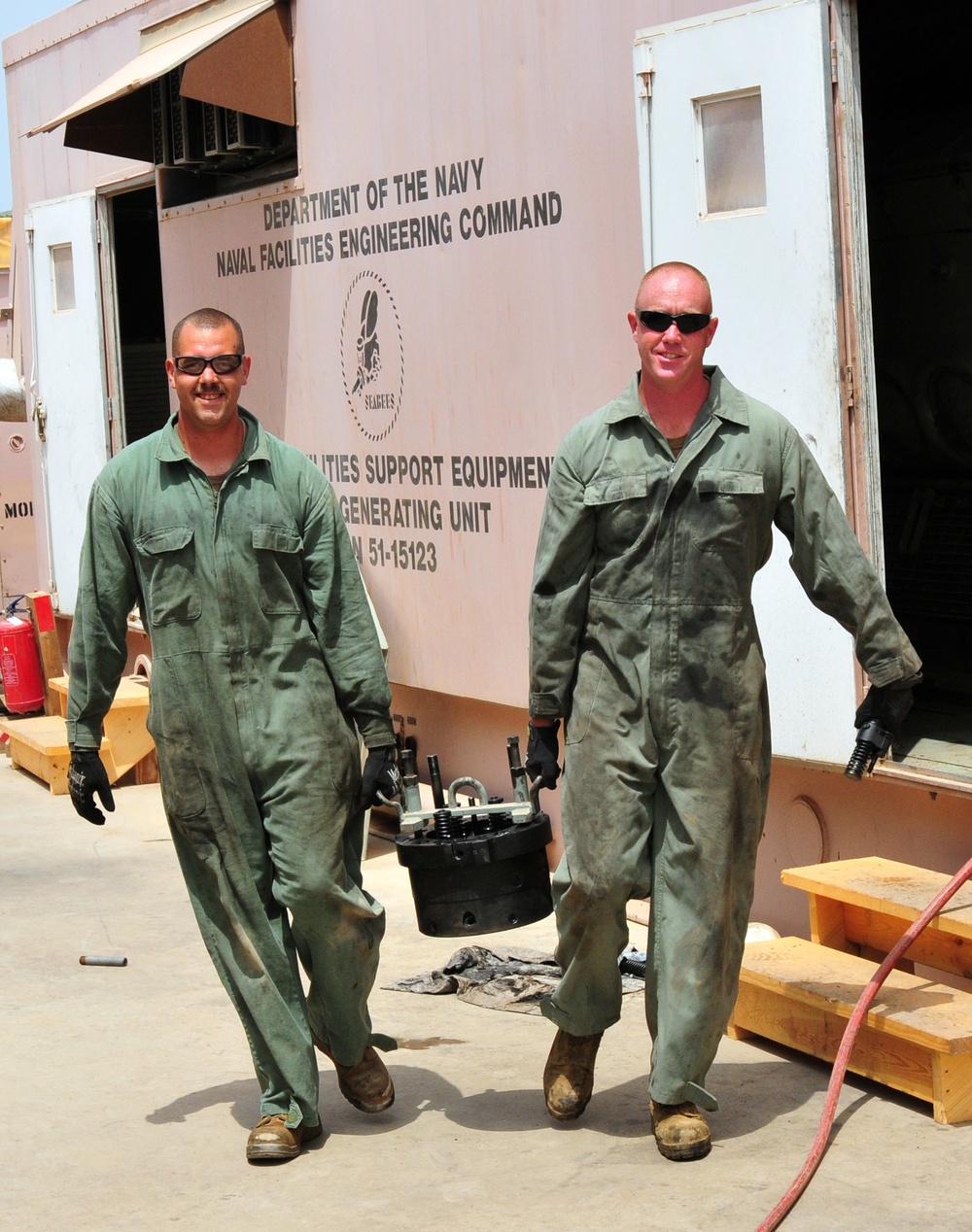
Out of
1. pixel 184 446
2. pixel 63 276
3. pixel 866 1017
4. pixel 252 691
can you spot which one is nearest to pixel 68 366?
pixel 63 276

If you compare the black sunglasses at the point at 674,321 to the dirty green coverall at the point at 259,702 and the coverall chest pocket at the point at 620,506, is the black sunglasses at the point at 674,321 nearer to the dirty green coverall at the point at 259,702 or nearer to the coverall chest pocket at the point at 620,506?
the coverall chest pocket at the point at 620,506

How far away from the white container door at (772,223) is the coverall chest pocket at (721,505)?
1.10 metres

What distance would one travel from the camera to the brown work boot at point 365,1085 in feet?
14.8

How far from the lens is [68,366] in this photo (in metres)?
10.4

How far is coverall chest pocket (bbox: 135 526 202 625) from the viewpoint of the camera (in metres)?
4.25

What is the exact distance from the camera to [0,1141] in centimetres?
455

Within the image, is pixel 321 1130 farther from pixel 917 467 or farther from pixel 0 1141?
pixel 917 467

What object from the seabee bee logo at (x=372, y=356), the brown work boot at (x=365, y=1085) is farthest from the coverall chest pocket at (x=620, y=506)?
the seabee bee logo at (x=372, y=356)

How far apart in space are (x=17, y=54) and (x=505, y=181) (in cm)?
540

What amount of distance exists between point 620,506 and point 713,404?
1.09 ft

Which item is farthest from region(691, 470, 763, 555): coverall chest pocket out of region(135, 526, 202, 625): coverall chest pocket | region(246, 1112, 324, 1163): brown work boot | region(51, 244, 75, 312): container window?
region(51, 244, 75, 312): container window

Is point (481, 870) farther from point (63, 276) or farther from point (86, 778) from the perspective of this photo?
point (63, 276)

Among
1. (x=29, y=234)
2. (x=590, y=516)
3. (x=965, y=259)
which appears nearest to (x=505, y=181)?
(x=965, y=259)

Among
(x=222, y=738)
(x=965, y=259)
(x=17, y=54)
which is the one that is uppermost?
(x=17, y=54)
